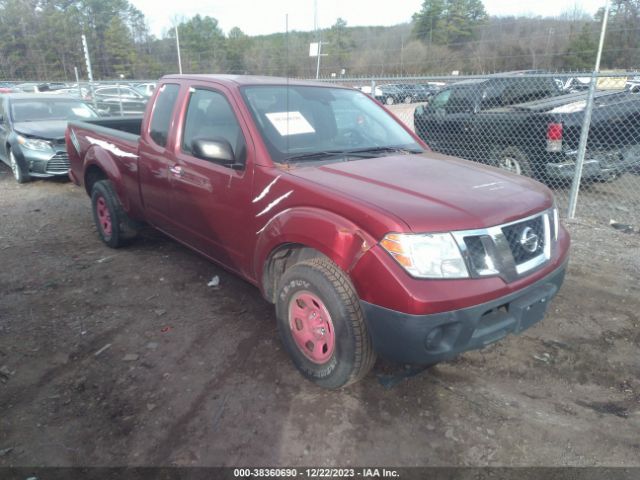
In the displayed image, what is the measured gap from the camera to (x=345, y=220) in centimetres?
248

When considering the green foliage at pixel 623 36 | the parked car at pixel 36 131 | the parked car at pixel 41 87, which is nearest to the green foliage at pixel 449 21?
the green foliage at pixel 623 36

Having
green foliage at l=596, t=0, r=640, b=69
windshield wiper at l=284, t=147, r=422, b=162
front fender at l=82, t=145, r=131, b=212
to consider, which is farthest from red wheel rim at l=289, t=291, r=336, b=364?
green foliage at l=596, t=0, r=640, b=69

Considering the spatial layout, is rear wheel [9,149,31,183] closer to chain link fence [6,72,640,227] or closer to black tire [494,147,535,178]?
chain link fence [6,72,640,227]

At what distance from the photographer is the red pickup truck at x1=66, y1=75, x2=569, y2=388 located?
2311mm

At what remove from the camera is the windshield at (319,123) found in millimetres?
3172

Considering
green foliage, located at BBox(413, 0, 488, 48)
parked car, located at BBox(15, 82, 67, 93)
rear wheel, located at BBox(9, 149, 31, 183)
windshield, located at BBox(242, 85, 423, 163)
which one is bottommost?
rear wheel, located at BBox(9, 149, 31, 183)

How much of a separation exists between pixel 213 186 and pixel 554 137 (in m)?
5.47

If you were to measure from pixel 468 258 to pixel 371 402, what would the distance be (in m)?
1.06

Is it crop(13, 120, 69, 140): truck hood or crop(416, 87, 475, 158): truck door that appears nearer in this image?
crop(416, 87, 475, 158): truck door

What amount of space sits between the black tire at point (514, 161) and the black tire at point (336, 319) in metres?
5.52

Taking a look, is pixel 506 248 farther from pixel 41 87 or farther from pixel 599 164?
pixel 41 87

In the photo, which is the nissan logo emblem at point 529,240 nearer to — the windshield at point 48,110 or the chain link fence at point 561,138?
the chain link fence at point 561,138

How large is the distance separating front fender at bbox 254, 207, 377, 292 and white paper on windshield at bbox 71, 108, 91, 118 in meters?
8.04

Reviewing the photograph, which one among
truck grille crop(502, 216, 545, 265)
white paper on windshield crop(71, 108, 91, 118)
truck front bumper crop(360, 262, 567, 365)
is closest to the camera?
truck front bumper crop(360, 262, 567, 365)
